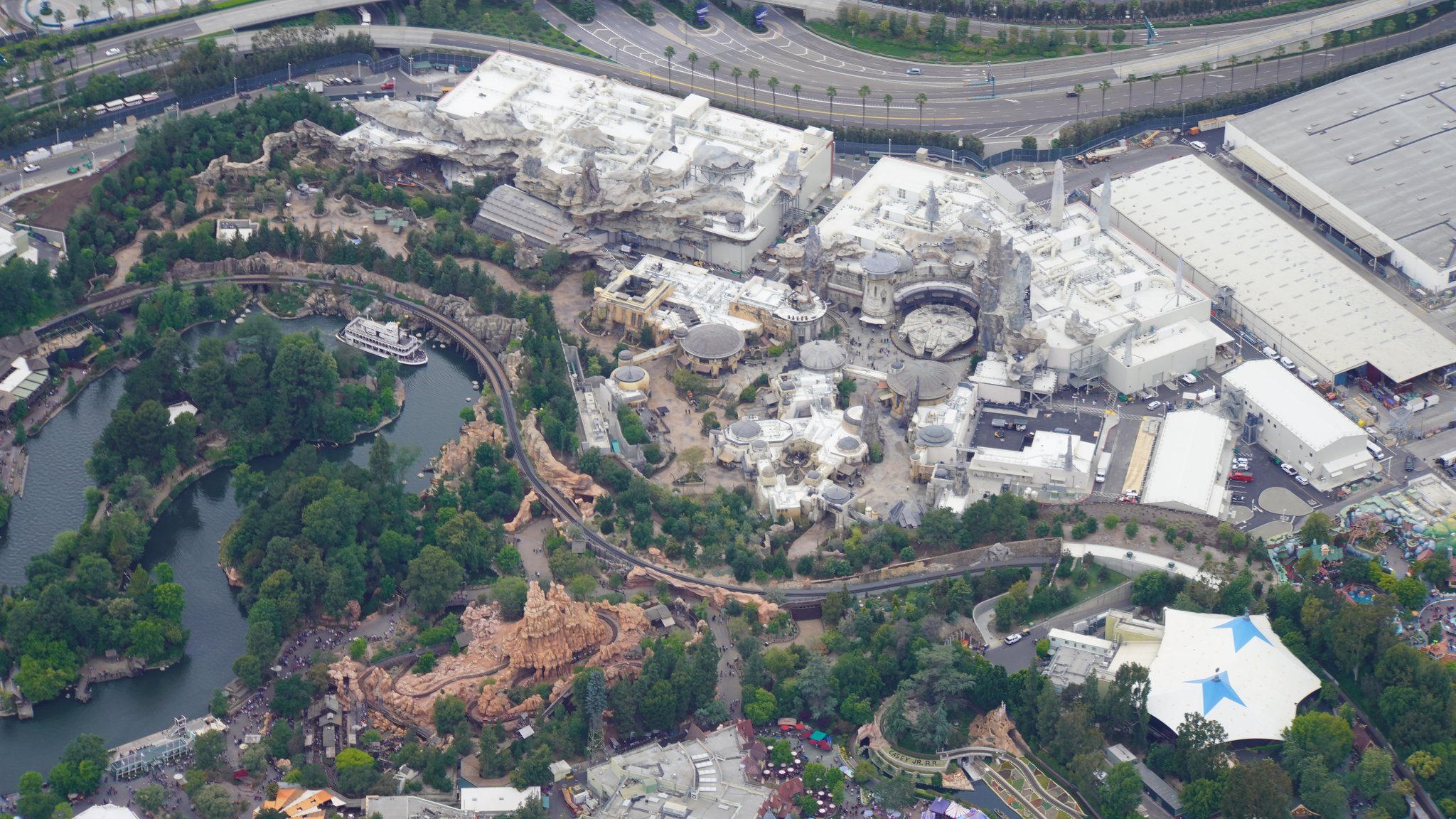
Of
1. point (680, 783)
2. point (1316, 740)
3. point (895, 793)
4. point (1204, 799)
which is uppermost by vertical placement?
point (1316, 740)

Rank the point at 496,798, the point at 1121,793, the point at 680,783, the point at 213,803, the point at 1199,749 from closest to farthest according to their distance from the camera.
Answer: the point at 1121,793 < the point at 213,803 < the point at 1199,749 < the point at 496,798 < the point at 680,783

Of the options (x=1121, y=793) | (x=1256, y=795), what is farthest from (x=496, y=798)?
(x=1256, y=795)

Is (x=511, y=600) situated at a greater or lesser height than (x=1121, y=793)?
greater

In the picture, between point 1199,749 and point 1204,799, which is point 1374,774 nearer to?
point 1199,749

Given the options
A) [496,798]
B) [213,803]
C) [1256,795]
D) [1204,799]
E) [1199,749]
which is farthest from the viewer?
[496,798]

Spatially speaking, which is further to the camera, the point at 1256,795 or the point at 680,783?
the point at 680,783

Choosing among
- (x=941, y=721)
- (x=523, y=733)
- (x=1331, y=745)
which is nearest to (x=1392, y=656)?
(x=1331, y=745)

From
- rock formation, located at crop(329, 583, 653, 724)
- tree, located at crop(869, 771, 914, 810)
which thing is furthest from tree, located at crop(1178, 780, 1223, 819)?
rock formation, located at crop(329, 583, 653, 724)

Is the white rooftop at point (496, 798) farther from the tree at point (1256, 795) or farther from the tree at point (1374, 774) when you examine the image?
the tree at point (1374, 774)
